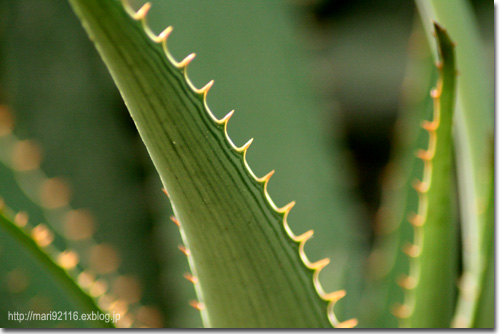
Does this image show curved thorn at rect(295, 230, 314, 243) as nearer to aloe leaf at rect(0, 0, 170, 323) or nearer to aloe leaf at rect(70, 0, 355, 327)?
aloe leaf at rect(70, 0, 355, 327)

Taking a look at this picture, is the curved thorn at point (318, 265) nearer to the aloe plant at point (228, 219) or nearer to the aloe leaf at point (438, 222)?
the aloe plant at point (228, 219)

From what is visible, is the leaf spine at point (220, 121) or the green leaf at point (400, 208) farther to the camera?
the green leaf at point (400, 208)

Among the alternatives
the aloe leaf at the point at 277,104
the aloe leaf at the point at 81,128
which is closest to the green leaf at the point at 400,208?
the aloe leaf at the point at 277,104

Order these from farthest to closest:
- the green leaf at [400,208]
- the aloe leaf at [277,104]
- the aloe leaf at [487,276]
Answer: the aloe leaf at [277,104] → the green leaf at [400,208] → the aloe leaf at [487,276]

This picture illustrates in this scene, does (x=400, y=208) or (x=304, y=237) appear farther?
(x=400, y=208)

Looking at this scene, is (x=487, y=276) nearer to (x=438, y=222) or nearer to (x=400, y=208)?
(x=438, y=222)

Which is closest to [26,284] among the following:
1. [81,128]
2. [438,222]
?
[81,128]

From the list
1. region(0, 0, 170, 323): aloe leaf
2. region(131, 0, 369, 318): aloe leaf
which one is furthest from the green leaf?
region(0, 0, 170, 323): aloe leaf
